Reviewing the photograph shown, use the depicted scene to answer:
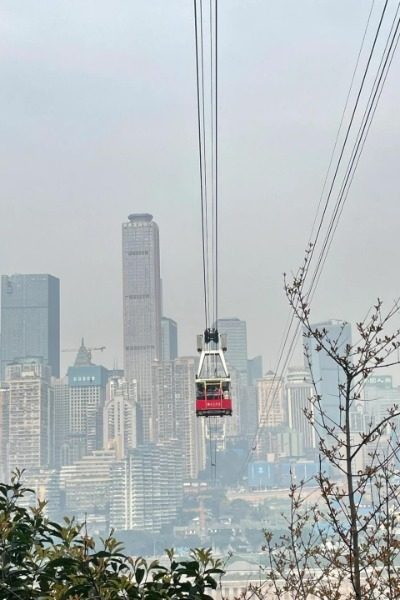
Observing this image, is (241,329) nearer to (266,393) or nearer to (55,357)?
(266,393)

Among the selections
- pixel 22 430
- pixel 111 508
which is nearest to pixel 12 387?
pixel 22 430

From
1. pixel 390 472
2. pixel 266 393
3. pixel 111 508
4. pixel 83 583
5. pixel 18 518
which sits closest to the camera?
pixel 83 583

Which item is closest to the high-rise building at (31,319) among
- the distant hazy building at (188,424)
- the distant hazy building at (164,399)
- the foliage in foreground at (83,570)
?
the distant hazy building at (164,399)

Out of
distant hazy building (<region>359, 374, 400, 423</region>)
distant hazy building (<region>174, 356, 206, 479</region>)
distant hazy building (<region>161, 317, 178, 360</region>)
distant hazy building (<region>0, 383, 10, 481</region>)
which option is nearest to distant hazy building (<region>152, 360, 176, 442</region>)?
distant hazy building (<region>174, 356, 206, 479</region>)

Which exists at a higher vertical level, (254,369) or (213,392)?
(254,369)

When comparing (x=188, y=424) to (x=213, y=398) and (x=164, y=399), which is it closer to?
(x=164, y=399)

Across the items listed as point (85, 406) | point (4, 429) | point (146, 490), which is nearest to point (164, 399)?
point (85, 406)

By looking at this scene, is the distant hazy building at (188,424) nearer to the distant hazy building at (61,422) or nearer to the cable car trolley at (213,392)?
the distant hazy building at (61,422)
